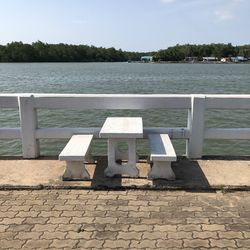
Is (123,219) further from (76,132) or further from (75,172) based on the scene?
(76,132)

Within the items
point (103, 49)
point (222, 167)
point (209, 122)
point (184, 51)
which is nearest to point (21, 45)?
point (103, 49)

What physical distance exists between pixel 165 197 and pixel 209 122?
10.7 metres

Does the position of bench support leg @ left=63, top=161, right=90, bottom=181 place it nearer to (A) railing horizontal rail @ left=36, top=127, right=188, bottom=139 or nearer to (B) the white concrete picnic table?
(B) the white concrete picnic table

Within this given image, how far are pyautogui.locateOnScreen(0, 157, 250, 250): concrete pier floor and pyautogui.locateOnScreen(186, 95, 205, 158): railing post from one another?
1.08 feet

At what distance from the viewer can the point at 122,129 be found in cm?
514

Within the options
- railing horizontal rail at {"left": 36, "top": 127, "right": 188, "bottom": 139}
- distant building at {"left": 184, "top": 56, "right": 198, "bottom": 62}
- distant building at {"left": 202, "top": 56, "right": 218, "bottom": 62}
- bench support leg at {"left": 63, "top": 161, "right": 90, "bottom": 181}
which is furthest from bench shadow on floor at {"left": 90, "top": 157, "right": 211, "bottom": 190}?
distant building at {"left": 202, "top": 56, "right": 218, "bottom": 62}

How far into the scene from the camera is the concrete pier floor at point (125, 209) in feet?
11.8

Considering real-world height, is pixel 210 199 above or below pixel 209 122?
above

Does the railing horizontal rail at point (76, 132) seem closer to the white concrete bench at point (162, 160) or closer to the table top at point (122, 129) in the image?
the table top at point (122, 129)

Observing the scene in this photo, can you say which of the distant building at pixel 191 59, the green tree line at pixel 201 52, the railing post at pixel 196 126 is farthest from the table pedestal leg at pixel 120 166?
the green tree line at pixel 201 52

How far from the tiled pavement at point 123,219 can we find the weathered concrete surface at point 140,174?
188mm

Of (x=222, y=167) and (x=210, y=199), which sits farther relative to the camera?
(x=222, y=167)

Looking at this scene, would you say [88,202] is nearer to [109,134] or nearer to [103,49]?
[109,134]

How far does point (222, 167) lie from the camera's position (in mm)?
5559
